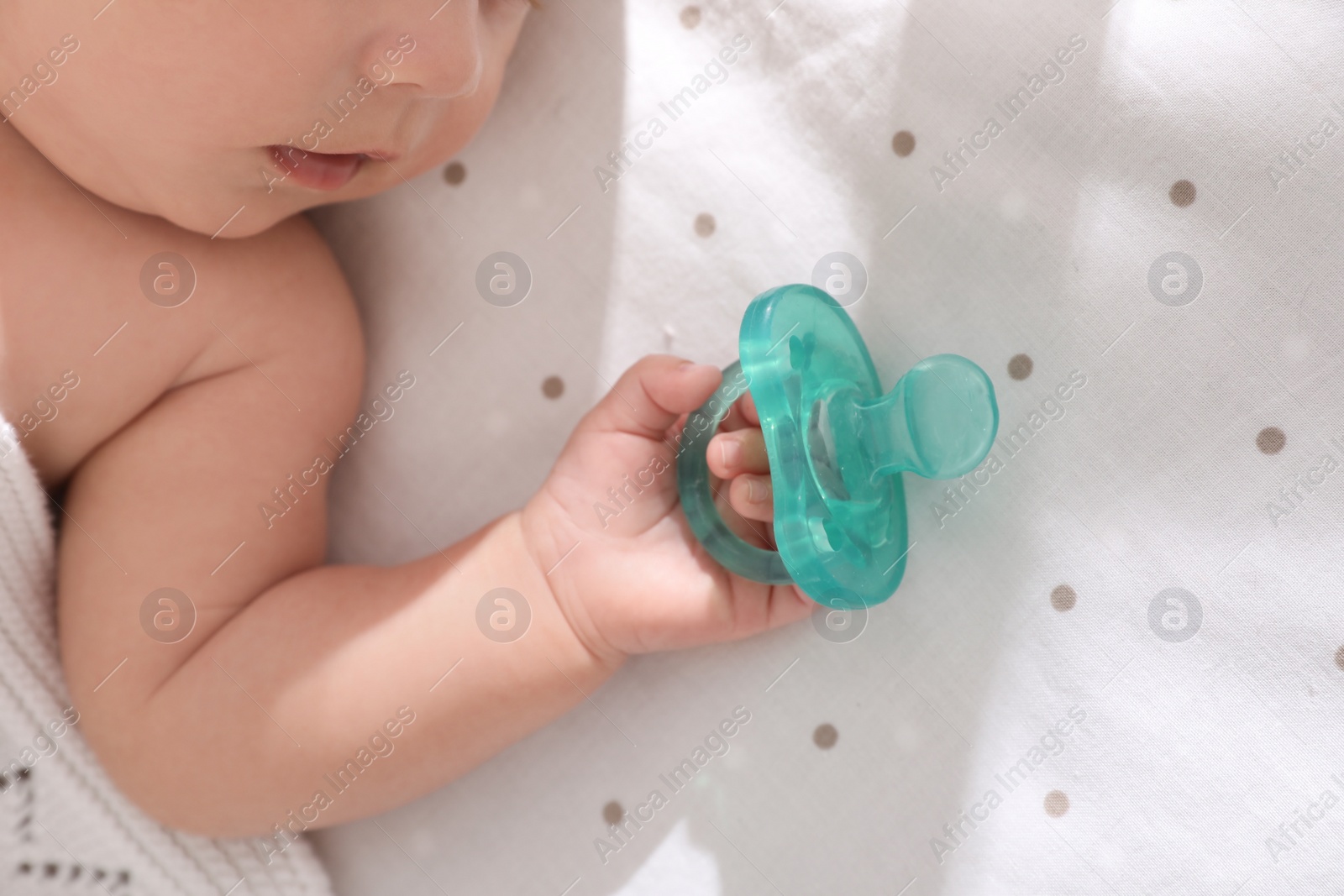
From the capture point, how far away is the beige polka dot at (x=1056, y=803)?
2.36 ft

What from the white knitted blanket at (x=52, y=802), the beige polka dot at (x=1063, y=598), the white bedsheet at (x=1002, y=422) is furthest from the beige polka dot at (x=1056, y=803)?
the white knitted blanket at (x=52, y=802)

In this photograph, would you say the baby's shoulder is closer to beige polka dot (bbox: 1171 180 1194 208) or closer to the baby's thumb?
the baby's thumb

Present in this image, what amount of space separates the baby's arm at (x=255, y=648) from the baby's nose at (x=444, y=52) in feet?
1.05

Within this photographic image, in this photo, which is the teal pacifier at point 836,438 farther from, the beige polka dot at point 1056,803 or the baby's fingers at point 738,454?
the beige polka dot at point 1056,803

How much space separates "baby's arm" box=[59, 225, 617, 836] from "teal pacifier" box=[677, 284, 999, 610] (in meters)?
0.20

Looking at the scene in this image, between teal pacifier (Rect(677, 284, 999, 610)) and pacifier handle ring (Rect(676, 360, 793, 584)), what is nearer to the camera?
teal pacifier (Rect(677, 284, 999, 610))

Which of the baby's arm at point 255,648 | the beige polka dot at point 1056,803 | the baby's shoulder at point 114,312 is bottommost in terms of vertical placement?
the beige polka dot at point 1056,803

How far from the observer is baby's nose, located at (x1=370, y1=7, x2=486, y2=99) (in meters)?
0.61

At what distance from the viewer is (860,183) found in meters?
0.79

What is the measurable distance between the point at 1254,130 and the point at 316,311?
0.78 metres

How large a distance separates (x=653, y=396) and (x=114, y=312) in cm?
45

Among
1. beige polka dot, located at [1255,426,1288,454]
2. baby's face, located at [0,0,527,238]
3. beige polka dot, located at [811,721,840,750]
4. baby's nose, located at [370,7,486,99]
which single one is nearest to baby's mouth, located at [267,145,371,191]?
baby's face, located at [0,0,527,238]

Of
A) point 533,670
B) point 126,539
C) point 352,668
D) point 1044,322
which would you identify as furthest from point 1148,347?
point 126,539

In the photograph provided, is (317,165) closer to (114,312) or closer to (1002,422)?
(114,312)
